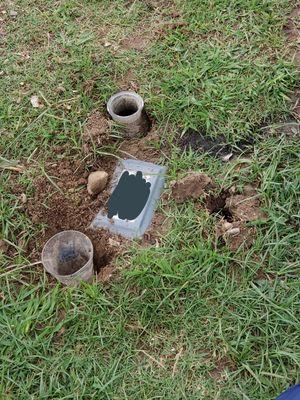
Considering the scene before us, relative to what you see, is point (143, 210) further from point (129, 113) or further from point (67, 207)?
point (129, 113)

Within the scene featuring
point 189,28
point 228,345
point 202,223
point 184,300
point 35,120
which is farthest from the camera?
point 189,28

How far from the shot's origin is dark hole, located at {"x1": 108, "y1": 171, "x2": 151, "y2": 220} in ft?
8.89

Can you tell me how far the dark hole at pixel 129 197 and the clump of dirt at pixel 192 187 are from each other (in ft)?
0.60

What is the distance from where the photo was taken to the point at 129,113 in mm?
3080

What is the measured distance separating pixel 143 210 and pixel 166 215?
0.44ft

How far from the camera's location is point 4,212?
2727 millimetres

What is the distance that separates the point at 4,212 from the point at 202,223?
104cm

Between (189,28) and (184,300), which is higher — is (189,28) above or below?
above

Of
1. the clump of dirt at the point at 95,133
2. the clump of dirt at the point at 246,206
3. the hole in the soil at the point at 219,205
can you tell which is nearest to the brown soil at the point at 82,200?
the clump of dirt at the point at 95,133

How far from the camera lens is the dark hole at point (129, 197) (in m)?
2.71

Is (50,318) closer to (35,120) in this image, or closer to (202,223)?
(202,223)

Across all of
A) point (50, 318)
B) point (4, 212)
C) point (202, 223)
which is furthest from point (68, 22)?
point (50, 318)

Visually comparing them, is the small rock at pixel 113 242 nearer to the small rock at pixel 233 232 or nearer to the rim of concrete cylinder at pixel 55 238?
the rim of concrete cylinder at pixel 55 238

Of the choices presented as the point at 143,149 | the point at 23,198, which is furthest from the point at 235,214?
the point at 23,198
